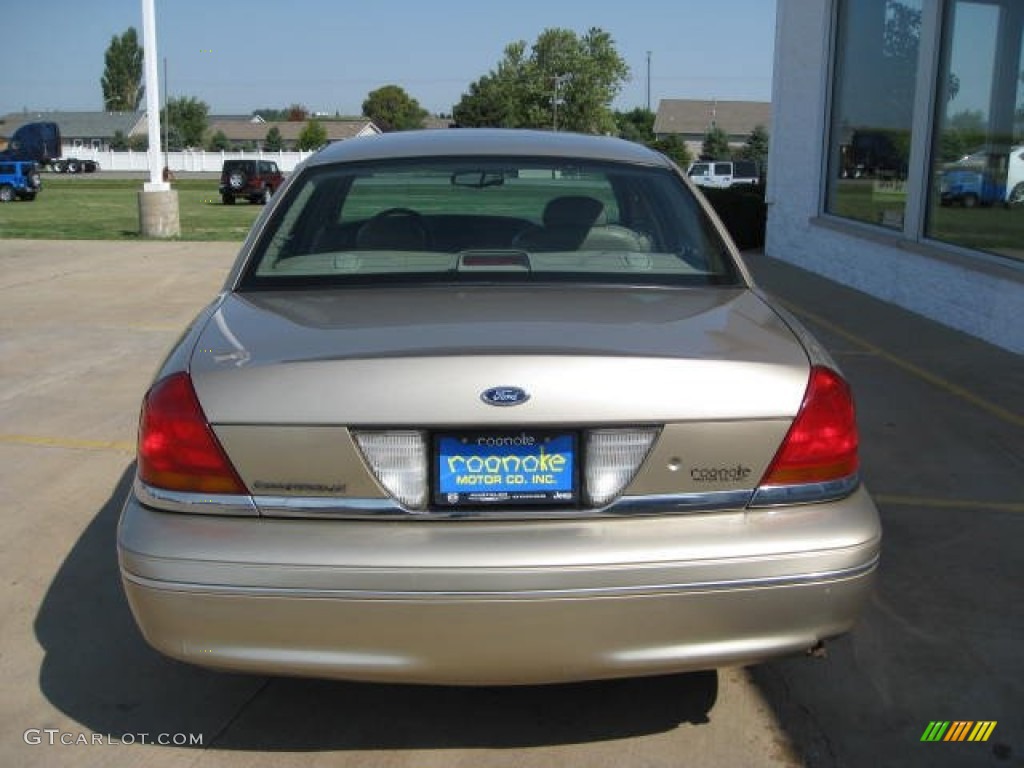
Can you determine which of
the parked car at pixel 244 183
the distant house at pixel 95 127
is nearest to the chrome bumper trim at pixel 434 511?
the parked car at pixel 244 183

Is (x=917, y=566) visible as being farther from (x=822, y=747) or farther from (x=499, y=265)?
(x=499, y=265)

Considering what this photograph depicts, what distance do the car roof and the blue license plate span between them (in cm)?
161

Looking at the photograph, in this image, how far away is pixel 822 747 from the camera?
9.73 ft

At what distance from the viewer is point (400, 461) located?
8.25 feet

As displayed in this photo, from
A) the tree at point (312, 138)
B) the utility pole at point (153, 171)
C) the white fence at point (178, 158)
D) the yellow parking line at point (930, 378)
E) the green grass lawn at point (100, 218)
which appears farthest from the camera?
the tree at point (312, 138)

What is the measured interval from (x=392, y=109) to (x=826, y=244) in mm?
121618

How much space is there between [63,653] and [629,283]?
2.14 metres

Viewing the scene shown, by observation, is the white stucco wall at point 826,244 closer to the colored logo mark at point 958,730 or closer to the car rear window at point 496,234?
the car rear window at point 496,234

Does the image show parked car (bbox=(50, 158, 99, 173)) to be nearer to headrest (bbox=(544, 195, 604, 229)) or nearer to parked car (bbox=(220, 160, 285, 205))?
parked car (bbox=(220, 160, 285, 205))

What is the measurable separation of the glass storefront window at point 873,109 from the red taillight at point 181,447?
388 inches

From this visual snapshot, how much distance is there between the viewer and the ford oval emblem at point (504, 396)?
2.46 meters

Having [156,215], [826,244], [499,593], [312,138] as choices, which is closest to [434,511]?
[499,593]

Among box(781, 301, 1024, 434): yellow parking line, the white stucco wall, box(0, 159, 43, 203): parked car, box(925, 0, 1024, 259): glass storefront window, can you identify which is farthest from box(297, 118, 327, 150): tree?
box(781, 301, 1024, 434): yellow parking line

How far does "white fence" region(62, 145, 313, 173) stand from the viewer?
86.0m
